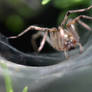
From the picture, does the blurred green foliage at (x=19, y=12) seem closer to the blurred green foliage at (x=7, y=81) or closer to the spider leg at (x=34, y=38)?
the spider leg at (x=34, y=38)

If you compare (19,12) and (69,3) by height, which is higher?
(69,3)

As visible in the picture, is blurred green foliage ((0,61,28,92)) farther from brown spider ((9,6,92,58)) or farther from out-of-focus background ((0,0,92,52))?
out-of-focus background ((0,0,92,52))

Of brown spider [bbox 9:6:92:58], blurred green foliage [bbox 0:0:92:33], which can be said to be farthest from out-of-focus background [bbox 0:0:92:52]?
brown spider [bbox 9:6:92:58]

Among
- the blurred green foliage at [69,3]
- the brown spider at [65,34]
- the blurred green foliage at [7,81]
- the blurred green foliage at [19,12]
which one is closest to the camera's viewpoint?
the blurred green foliage at [7,81]

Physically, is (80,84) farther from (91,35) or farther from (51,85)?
(91,35)

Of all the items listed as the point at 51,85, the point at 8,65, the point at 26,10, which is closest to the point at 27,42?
the point at 26,10

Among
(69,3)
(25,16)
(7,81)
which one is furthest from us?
(25,16)

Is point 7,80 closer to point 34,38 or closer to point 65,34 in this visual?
point 65,34

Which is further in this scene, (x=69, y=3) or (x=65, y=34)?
(x=69, y=3)

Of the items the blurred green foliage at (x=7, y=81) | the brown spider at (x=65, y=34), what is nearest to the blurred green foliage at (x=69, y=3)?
the brown spider at (x=65, y=34)

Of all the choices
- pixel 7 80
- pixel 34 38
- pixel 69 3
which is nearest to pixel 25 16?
pixel 34 38
